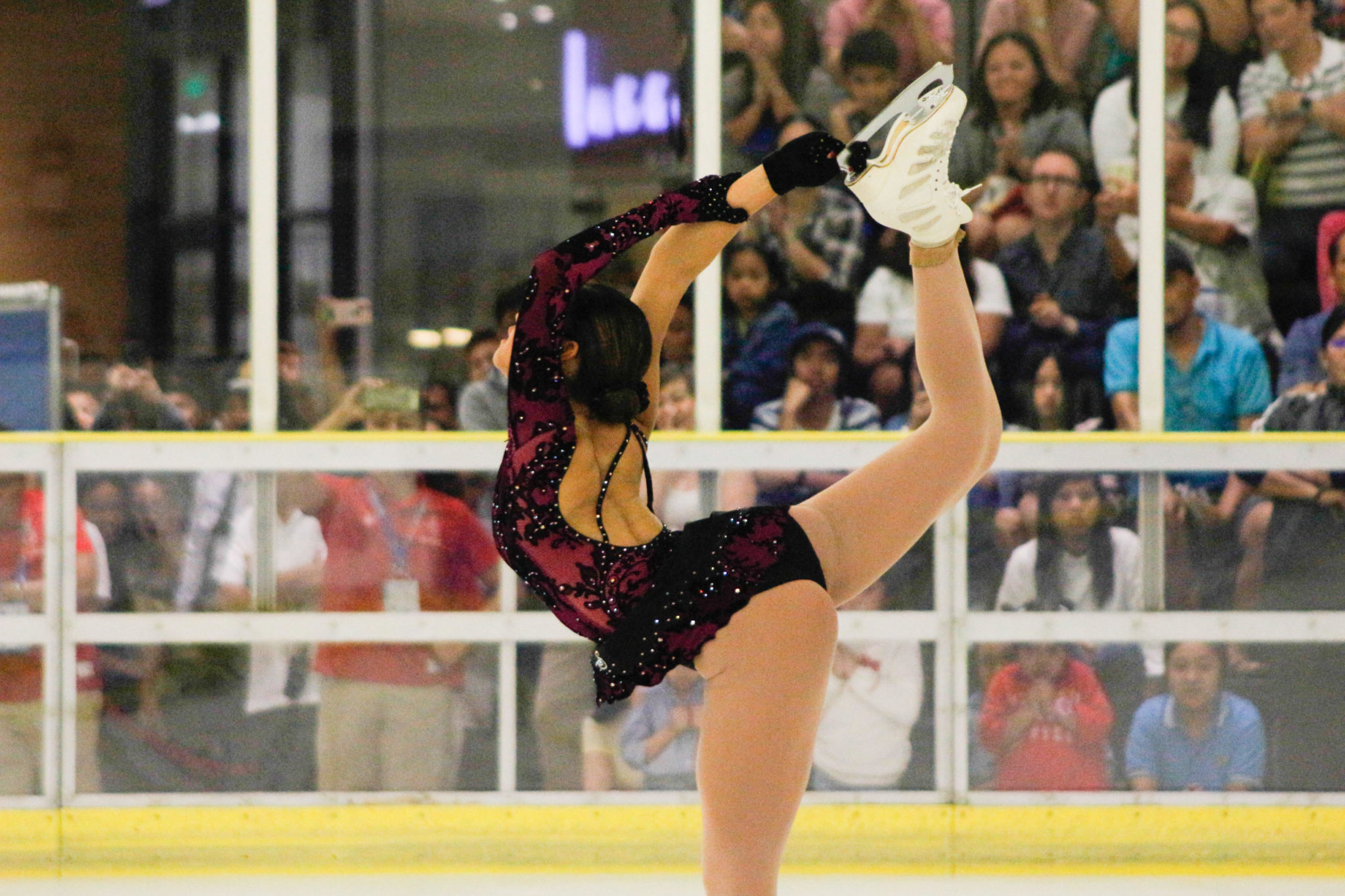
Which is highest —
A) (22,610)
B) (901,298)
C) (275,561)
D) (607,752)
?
(901,298)

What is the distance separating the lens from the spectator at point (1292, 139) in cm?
462

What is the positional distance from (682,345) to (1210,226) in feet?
5.69

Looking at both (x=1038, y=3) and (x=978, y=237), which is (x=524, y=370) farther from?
(x=1038, y=3)

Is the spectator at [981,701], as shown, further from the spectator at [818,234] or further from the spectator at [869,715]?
the spectator at [818,234]

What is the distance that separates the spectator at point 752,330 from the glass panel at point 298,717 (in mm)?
1281

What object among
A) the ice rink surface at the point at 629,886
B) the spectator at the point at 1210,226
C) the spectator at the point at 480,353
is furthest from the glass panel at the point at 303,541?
the spectator at the point at 1210,226

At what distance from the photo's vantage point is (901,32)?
4.82 m

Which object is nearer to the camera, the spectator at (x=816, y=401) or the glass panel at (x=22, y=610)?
the glass panel at (x=22, y=610)

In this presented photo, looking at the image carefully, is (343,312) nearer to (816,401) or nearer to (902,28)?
(816,401)

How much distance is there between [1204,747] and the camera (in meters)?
3.72

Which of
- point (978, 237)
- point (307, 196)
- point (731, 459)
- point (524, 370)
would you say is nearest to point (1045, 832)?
point (731, 459)

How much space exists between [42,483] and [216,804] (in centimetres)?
95

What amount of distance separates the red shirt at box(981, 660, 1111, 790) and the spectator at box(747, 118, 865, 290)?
156cm

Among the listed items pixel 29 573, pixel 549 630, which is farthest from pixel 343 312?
pixel 549 630
